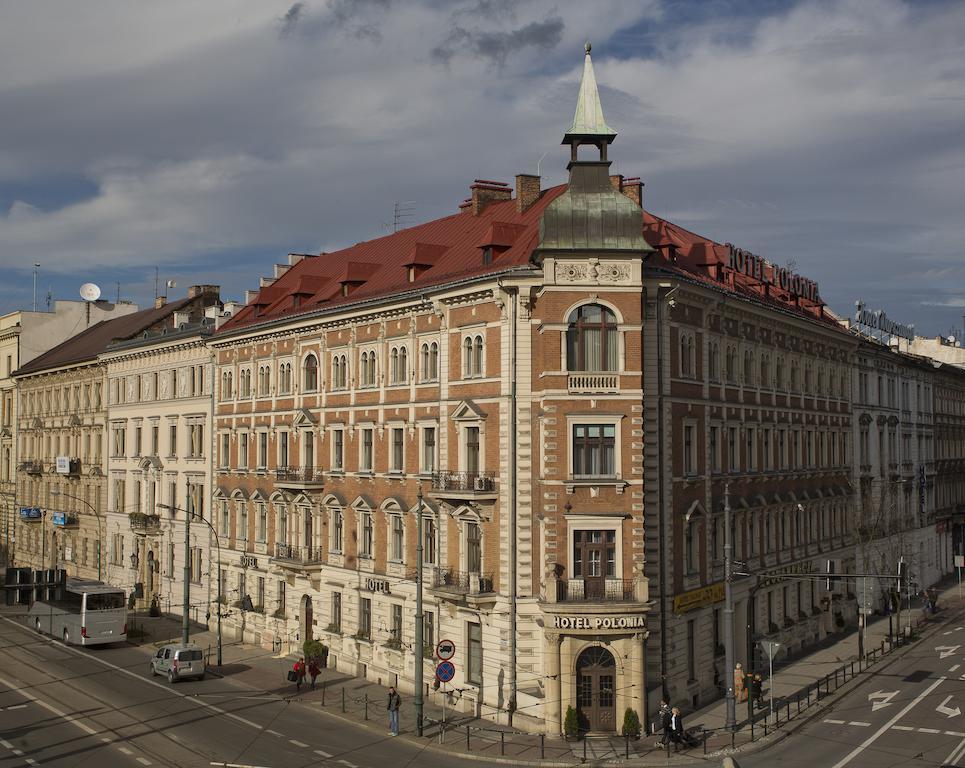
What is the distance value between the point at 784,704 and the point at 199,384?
42.3 m

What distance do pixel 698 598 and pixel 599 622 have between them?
7.25 meters

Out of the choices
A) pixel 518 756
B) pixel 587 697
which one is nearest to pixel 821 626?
pixel 587 697

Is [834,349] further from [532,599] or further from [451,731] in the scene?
[451,731]

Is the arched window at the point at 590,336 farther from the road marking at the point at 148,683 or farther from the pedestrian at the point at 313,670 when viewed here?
the pedestrian at the point at 313,670

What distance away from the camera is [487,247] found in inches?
1855

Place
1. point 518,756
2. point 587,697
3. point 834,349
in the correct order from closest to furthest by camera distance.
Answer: point 518,756 → point 587,697 → point 834,349

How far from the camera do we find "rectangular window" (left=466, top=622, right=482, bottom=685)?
44625 millimetres

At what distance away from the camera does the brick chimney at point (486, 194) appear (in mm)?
56906

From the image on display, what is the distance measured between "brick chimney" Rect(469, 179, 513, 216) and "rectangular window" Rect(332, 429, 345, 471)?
13848 mm

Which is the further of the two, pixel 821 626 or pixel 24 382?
pixel 24 382

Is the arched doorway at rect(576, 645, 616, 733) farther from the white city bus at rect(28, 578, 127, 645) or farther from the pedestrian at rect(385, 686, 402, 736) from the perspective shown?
the white city bus at rect(28, 578, 127, 645)

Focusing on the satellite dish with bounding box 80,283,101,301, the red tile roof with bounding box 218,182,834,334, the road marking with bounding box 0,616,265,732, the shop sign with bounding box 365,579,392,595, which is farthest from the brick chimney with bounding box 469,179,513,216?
the satellite dish with bounding box 80,283,101,301

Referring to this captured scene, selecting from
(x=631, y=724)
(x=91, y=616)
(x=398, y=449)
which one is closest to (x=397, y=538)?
(x=398, y=449)

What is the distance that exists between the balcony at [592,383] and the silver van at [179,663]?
24.2 meters
